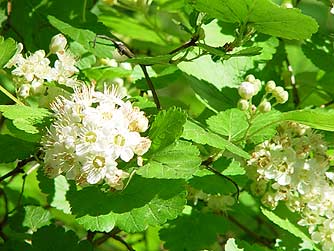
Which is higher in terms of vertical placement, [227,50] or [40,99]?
[227,50]

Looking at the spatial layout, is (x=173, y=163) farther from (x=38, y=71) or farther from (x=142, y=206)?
(x=38, y=71)

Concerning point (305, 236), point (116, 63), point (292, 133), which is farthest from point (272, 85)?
point (116, 63)

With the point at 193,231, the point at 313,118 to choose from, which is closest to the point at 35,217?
the point at 193,231

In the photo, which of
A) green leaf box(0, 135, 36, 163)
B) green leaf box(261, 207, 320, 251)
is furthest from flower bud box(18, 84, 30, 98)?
green leaf box(261, 207, 320, 251)

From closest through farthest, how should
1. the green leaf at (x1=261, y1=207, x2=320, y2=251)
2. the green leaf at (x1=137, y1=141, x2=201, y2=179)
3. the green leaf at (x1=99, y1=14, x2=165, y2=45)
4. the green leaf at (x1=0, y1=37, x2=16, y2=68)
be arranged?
the green leaf at (x1=137, y1=141, x2=201, y2=179) < the green leaf at (x1=0, y1=37, x2=16, y2=68) < the green leaf at (x1=261, y1=207, x2=320, y2=251) < the green leaf at (x1=99, y1=14, x2=165, y2=45)

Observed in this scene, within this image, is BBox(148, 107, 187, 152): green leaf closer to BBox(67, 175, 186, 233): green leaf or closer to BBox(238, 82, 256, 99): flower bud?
BBox(67, 175, 186, 233): green leaf

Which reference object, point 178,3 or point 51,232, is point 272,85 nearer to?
point 178,3
